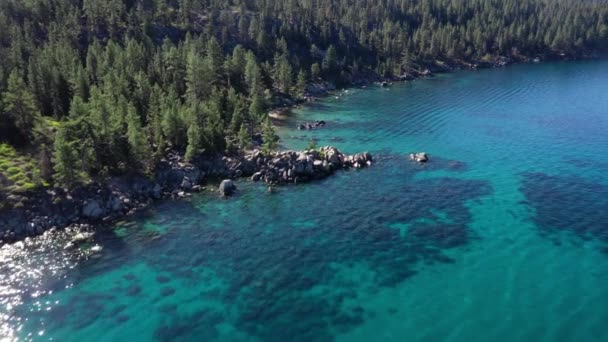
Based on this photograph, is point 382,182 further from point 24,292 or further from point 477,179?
point 24,292

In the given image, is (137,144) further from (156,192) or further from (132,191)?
(156,192)

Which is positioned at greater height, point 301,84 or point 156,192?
point 301,84

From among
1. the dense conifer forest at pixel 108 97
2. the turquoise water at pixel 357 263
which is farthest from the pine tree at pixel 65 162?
the turquoise water at pixel 357 263

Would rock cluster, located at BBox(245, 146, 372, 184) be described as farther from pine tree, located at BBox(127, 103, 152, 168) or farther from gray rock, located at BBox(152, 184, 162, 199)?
pine tree, located at BBox(127, 103, 152, 168)

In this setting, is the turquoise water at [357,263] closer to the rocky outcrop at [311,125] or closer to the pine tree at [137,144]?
the pine tree at [137,144]

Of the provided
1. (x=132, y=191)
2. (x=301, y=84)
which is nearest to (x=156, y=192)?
(x=132, y=191)

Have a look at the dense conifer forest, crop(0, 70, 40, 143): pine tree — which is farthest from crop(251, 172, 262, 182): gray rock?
crop(0, 70, 40, 143): pine tree

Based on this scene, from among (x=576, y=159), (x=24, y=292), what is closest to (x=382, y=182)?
(x=576, y=159)
